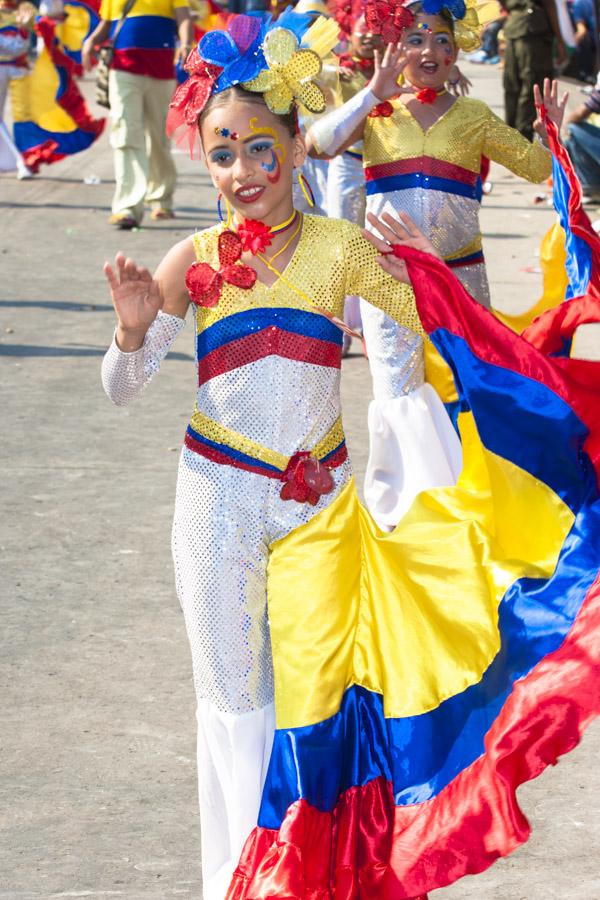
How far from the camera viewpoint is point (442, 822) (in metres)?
3.59

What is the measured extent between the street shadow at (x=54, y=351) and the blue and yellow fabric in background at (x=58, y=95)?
5893 millimetres

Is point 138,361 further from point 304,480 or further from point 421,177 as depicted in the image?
point 421,177

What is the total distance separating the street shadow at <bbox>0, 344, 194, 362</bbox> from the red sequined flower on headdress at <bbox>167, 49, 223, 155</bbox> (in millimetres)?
5550

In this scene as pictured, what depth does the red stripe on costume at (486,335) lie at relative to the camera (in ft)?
A: 12.8

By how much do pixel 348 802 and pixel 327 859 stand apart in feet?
0.44

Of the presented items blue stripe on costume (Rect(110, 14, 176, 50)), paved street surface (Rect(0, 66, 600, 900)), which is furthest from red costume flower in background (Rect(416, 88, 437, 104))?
blue stripe on costume (Rect(110, 14, 176, 50))

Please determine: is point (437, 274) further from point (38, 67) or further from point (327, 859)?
point (38, 67)

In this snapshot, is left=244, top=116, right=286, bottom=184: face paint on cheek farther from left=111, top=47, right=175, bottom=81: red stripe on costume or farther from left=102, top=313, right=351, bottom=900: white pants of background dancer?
left=111, top=47, right=175, bottom=81: red stripe on costume

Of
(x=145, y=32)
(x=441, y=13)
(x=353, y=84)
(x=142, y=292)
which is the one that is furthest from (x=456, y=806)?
(x=145, y=32)

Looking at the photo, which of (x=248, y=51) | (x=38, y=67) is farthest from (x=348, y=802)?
(x=38, y=67)

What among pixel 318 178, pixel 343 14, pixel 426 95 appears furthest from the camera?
pixel 318 178

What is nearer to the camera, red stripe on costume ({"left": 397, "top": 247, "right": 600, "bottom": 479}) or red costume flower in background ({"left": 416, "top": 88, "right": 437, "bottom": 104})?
red stripe on costume ({"left": 397, "top": 247, "right": 600, "bottom": 479})

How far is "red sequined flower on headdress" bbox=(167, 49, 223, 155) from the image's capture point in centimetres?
381

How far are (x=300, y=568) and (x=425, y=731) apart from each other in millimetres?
458
